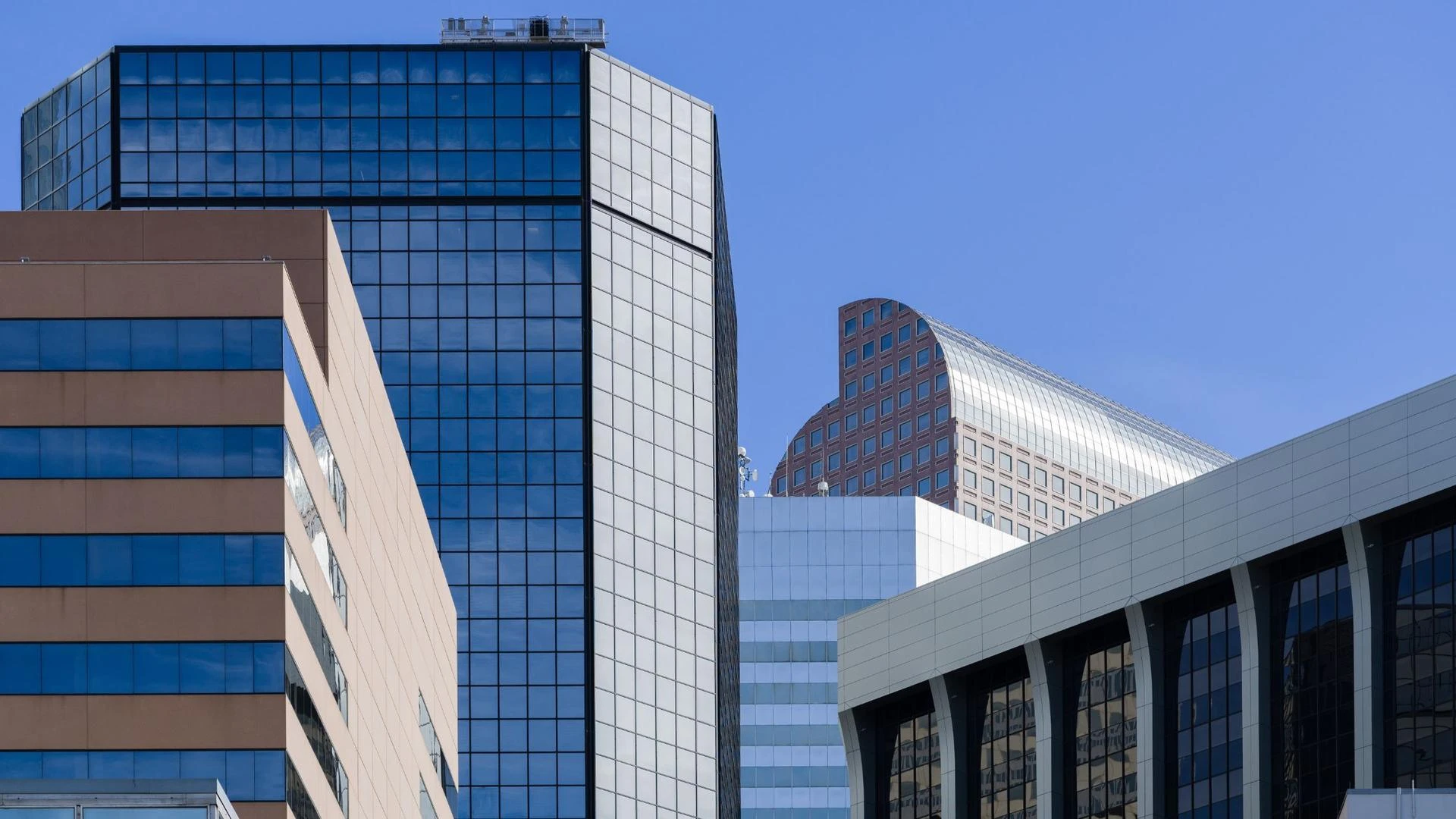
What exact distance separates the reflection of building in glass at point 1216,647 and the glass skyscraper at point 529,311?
46.1 feet

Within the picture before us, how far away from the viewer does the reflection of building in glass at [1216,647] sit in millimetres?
140250

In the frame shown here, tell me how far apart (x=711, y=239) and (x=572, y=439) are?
19.8 metres

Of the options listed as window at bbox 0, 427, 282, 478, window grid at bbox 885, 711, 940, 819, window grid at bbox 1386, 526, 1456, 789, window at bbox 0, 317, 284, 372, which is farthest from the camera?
window grid at bbox 885, 711, 940, 819

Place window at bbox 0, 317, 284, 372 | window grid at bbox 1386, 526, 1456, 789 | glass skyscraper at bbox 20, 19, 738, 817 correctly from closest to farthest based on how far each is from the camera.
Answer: window at bbox 0, 317, 284, 372 → window grid at bbox 1386, 526, 1456, 789 → glass skyscraper at bbox 20, 19, 738, 817

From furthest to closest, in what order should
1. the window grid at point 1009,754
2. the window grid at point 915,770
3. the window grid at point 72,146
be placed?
the window grid at point 72,146, the window grid at point 915,770, the window grid at point 1009,754

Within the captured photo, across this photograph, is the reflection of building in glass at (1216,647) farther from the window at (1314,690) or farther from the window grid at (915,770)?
the window grid at (915,770)

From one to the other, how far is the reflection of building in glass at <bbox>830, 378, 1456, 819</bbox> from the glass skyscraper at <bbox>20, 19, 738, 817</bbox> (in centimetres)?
1405

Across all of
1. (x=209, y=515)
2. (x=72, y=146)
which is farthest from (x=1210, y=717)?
(x=72, y=146)

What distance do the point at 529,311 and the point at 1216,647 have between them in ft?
165

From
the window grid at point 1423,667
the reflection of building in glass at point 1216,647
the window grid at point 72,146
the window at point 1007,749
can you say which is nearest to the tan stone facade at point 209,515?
the window grid at point 1423,667

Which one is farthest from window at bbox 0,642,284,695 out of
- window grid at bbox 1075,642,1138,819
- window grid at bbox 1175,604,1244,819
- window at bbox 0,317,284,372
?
window grid at bbox 1075,642,1138,819

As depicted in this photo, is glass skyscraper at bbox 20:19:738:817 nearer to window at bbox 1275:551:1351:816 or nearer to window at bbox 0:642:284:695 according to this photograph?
window at bbox 1275:551:1351:816

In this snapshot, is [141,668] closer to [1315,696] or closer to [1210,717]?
[1315,696]

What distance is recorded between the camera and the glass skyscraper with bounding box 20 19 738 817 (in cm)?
17412
